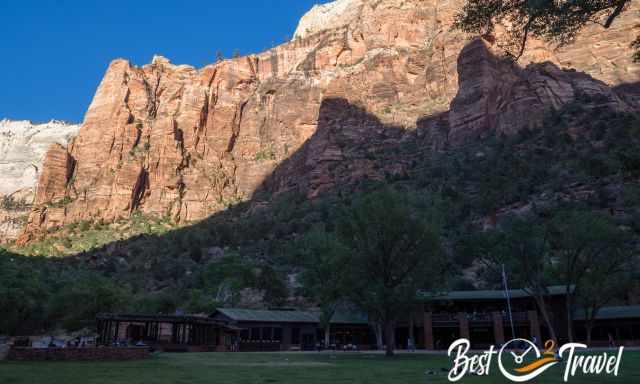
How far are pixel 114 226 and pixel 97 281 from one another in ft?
217

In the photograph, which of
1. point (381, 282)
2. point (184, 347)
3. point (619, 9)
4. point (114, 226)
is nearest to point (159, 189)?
point (114, 226)

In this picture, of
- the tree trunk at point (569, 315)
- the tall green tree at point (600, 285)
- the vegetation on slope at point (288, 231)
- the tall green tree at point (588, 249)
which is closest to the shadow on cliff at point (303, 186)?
the vegetation on slope at point (288, 231)

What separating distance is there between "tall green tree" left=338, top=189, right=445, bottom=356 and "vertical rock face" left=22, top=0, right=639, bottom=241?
73415 mm

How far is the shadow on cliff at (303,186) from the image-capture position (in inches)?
4075

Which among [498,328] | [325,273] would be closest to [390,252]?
[498,328]

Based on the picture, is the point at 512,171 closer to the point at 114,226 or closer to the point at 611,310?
the point at 611,310

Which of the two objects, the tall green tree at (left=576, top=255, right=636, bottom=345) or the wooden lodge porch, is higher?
the tall green tree at (left=576, top=255, right=636, bottom=345)

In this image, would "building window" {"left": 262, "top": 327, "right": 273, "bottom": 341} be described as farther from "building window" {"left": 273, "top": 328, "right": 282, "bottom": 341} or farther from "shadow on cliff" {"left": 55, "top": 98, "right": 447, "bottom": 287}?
"shadow on cliff" {"left": 55, "top": 98, "right": 447, "bottom": 287}

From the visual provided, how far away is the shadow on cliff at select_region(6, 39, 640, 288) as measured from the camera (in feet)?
340

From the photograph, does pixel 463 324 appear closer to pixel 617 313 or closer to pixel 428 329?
pixel 428 329

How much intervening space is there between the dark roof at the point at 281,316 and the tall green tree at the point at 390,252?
31.7ft

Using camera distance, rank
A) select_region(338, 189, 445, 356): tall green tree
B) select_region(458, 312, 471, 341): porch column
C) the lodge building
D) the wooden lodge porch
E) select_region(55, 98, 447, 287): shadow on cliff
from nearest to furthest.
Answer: select_region(338, 189, 445, 356): tall green tree < the wooden lodge porch < the lodge building < select_region(458, 312, 471, 341): porch column < select_region(55, 98, 447, 287): shadow on cliff

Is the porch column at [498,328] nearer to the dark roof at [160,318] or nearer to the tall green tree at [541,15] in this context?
the dark roof at [160,318]

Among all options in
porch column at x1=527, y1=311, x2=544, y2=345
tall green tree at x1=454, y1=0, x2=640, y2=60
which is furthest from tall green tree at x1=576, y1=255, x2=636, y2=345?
tall green tree at x1=454, y1=0, x2=640, y2=60
